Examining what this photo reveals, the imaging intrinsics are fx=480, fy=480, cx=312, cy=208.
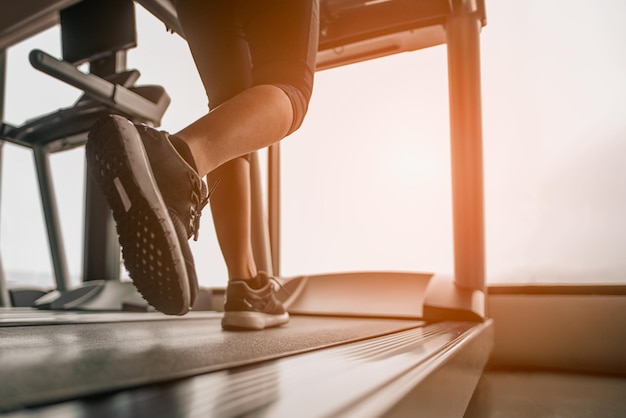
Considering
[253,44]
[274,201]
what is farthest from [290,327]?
[274,201]

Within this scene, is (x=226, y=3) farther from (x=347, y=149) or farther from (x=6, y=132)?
(x=6, y=132)

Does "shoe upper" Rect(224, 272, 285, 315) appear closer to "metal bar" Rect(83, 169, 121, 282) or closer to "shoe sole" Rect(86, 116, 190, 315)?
"shoe sole" Rect(86, 116, 190, 315)

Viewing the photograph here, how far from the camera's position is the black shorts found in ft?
3.30

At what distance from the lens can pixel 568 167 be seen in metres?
1.94

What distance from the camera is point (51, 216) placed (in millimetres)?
2807

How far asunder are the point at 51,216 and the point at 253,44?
2.28 m

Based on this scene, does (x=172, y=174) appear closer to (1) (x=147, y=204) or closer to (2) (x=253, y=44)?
(1) (x=147, y=204)

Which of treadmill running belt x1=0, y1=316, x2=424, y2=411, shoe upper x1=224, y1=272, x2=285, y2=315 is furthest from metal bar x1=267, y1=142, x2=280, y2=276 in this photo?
treadmill running belt x1=0, y1=316, x2=424, y2=411

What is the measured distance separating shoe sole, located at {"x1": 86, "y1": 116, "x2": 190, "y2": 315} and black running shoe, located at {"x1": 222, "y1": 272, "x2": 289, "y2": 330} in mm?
338

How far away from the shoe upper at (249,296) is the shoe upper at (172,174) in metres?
0.34

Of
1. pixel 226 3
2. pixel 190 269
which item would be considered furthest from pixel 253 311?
pixel 226 3

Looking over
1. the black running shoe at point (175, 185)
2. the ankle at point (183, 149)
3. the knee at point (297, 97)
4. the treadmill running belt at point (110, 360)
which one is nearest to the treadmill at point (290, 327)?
the treadmill running belt at point (110, 360)

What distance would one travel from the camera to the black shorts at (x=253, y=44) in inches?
39.6

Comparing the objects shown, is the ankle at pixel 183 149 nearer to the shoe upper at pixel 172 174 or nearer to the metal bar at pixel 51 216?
the shoe upper at pixel 172 174
